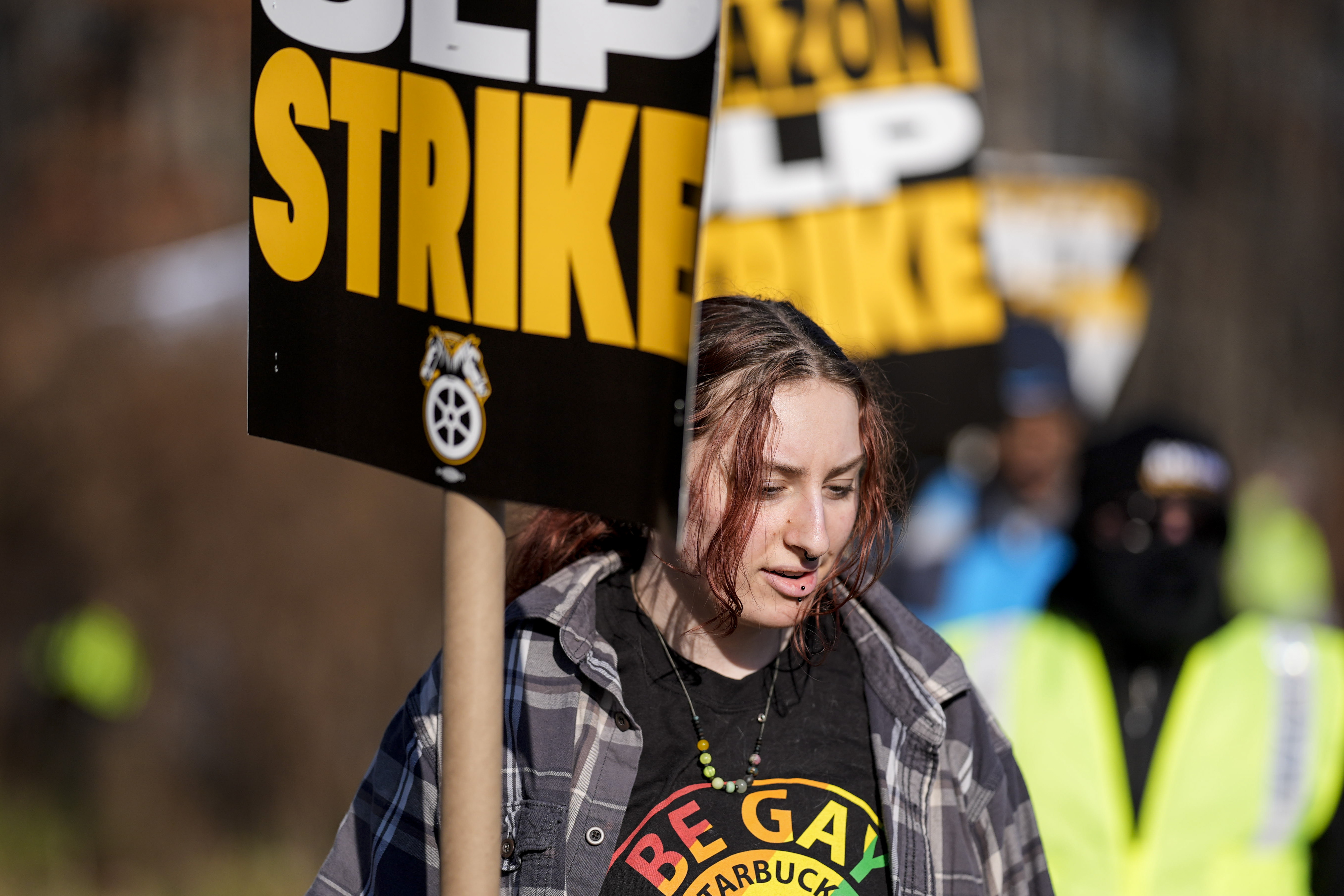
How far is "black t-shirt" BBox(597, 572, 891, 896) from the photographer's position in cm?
148

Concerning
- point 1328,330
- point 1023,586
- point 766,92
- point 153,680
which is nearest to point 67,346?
point 153,680

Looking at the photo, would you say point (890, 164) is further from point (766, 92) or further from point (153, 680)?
point (153, 680)

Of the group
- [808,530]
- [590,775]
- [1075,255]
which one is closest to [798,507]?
[808,530]

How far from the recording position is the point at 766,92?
368cm

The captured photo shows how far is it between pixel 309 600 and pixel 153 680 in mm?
726

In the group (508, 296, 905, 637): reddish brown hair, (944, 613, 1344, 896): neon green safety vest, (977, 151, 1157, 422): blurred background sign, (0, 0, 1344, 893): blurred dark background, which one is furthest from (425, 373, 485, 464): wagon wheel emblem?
(977, 151, 1157, 422): blurred background sign

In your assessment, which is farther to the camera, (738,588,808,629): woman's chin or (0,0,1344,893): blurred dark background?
(0,0,1344,893): blurred dark background

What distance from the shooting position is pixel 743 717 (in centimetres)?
160

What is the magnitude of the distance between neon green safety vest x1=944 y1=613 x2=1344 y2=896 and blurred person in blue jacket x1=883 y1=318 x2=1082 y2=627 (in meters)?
0.73

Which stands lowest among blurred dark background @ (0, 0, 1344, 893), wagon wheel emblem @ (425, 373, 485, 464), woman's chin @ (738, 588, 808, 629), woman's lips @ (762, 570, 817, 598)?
blurred dark background @ (0, 0, 1344, 893)

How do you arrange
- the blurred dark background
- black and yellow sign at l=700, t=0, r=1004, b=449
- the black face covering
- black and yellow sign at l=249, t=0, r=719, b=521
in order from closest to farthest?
1. black and yellow sign at l=249, t=0, r=719, b=521
2. the black face covering
3. black and yellow sign at l=700, t=0, r=1004, b=449
4. the blurred dark background

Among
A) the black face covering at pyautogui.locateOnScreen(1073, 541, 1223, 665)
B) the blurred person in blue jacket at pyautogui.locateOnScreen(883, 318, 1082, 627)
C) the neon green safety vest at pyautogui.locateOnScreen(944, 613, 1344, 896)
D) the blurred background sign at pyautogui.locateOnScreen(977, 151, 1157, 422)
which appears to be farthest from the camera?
the blurred background sign at pyautogui.locateOnScreen(977, 151, 1157, 422)

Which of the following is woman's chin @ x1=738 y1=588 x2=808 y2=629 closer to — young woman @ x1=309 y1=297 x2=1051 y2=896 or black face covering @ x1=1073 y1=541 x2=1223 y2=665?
young woman @ x1=309 y1=297 x2=1051 y2=896

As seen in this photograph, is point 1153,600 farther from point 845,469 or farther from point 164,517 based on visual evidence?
point 164,517
